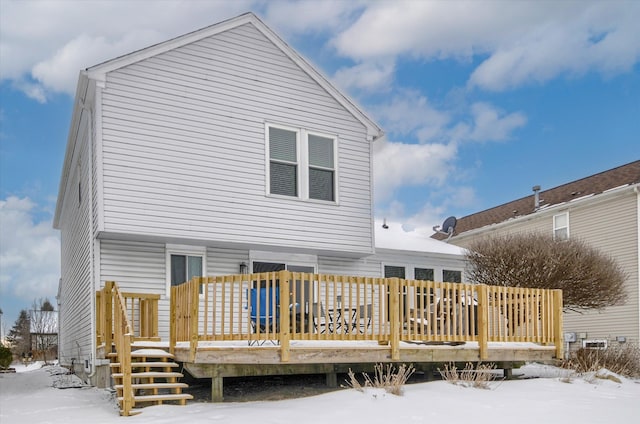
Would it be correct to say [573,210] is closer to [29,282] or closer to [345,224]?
[345,224]

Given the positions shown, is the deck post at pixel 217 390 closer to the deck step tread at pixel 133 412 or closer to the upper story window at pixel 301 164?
the deck step tread at pixel 133 412

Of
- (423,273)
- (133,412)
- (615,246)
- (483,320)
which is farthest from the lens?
(615,246)

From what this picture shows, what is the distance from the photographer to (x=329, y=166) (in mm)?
14312

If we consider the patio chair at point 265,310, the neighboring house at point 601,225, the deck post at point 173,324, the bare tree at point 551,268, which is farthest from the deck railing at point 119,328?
the neighboring house at point 601,225

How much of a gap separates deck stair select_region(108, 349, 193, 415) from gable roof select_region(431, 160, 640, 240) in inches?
601

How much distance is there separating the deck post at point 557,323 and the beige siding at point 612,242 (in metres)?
8.40

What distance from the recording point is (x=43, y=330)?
37938 mm

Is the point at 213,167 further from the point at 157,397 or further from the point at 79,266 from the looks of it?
the point at 157,397

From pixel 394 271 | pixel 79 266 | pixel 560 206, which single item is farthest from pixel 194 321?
pixel 560 206

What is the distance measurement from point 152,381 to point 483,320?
5.23 meters

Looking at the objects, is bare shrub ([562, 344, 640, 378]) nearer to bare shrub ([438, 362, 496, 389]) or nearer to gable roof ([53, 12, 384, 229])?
bare shrub ([438, 362, 496, 389])

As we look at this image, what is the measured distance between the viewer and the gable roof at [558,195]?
2095 centimetres

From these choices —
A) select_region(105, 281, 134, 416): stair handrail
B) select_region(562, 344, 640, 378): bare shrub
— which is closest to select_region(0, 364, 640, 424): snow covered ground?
select_region(105, 281, 134, 416): stair handrail

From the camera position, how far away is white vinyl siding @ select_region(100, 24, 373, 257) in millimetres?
12164
